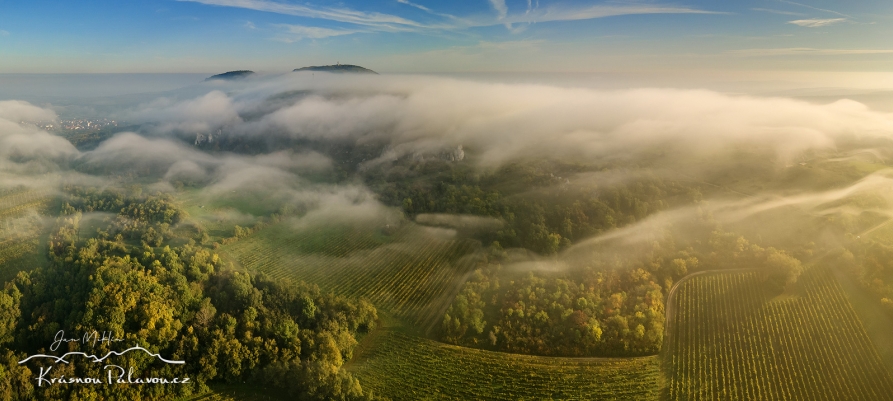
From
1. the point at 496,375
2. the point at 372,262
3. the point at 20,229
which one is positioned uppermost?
the point at 20,229

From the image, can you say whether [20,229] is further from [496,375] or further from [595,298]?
[595,298]

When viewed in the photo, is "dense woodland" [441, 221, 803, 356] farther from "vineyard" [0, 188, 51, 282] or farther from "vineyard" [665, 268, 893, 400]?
"vineyard" [0, 188, 51, 282]

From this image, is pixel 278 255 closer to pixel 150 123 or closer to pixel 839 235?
pixel 839 235

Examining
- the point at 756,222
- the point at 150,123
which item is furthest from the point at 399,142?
the point at 150,123

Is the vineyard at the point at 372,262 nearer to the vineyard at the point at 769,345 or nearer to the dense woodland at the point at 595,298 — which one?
the dense woodland at the point at 595,298

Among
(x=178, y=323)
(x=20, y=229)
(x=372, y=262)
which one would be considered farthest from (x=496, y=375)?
(x=20, y=229)

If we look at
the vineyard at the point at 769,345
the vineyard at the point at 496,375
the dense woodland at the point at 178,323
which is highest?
the dense woodland at the point at 178,323

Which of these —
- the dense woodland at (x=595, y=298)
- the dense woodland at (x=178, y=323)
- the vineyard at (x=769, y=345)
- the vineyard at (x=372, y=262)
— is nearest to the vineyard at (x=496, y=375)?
the dense woodland at (x=595, y=298)

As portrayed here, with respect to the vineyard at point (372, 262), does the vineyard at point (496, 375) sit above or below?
below
